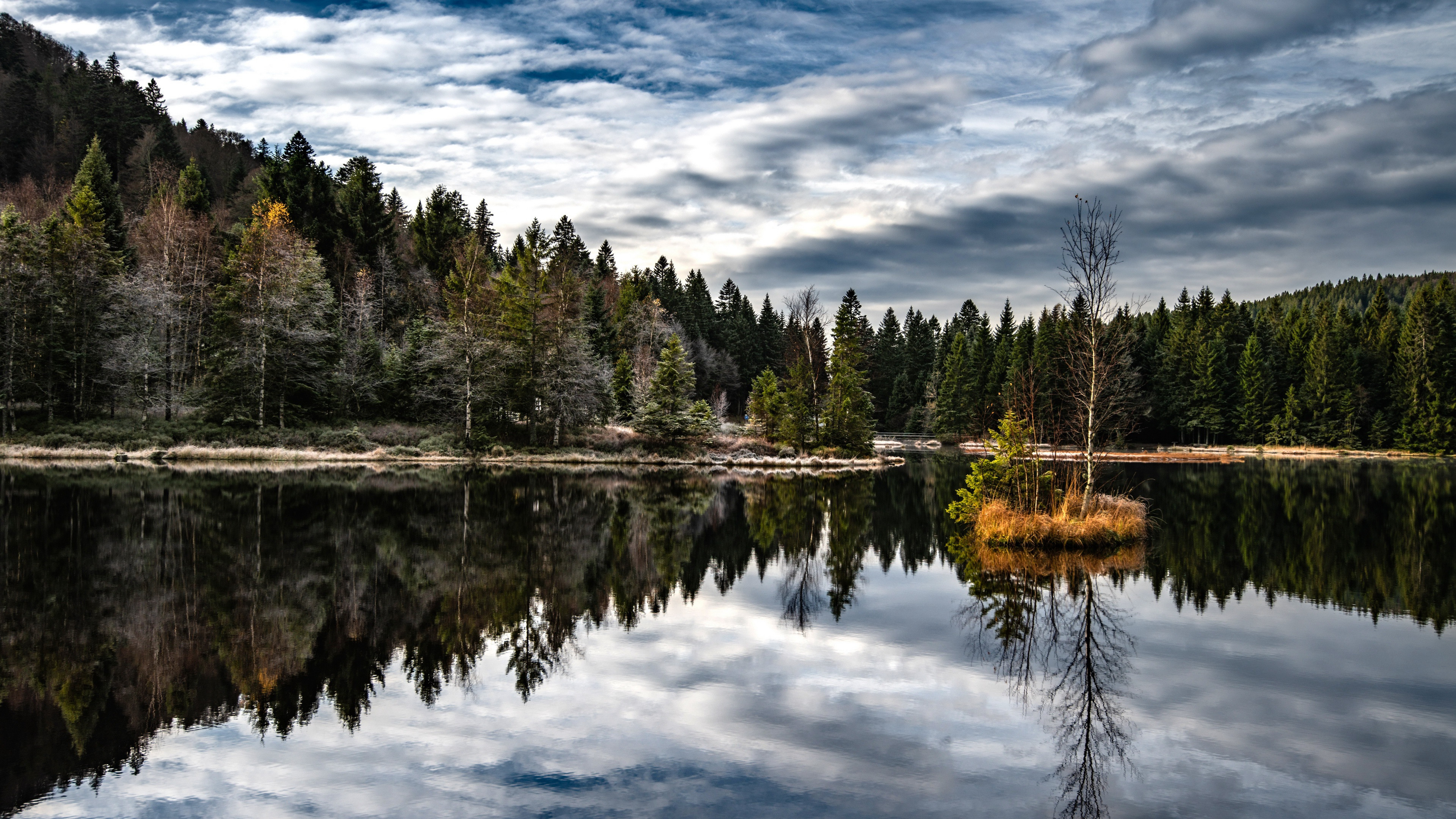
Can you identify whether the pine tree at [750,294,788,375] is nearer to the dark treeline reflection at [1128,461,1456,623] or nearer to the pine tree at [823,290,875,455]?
the pine tree at [823,290,875,455]

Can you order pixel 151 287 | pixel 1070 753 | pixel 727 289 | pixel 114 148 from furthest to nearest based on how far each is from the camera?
pixel 727 289, pixel 114 148, pixel 151 287, pixel 1070 753

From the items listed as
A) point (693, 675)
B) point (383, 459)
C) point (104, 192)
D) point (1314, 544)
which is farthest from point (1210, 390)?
point (104, 192)

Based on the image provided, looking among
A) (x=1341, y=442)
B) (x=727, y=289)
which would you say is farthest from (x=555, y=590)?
(x=727, y=289)

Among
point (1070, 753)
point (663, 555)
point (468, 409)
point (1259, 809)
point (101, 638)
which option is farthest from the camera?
point (468, 409)

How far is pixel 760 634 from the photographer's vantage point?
464 inches

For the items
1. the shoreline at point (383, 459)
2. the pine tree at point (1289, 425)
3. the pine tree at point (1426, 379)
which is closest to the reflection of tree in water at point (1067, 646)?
the shoreline at point (383, 459)

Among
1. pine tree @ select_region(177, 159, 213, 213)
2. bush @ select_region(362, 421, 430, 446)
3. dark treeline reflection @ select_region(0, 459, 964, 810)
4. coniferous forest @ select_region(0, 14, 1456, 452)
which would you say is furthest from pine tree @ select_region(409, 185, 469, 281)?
dark treeline reflection @ select_region(0, 459, 964, 810)

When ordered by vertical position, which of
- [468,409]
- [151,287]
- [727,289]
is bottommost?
[468,409]

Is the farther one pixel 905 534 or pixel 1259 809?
pixel 905 534

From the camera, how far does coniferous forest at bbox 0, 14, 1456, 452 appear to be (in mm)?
42312

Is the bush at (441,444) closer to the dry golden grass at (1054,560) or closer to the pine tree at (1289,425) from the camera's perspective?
the dry golden grass at (1054,560)

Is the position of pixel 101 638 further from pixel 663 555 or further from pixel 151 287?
pixel 151 287

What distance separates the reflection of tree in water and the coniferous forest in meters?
5.47

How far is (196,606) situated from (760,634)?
7576 millimetres
